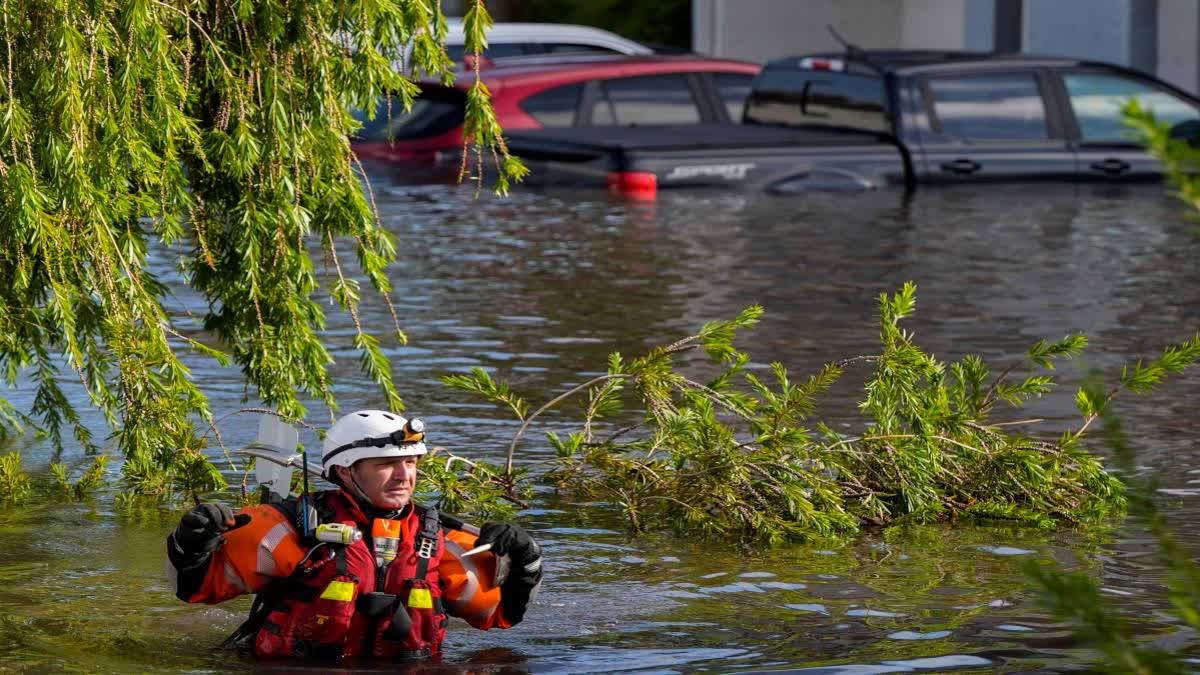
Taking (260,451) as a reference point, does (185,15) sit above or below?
above

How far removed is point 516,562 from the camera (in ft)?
21.6

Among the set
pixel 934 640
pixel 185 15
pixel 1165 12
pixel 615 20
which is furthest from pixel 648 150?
pixel 615 20

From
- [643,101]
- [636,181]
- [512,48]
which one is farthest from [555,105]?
[512,48]

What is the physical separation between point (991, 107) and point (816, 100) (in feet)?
5.38

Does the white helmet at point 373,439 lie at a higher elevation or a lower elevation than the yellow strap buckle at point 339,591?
higher

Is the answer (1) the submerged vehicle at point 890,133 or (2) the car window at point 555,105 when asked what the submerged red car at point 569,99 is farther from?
(1) the submerged vehicle at point 890,133

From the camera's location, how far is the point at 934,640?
23.5ft

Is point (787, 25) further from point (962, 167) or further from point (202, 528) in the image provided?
point (202, 528)

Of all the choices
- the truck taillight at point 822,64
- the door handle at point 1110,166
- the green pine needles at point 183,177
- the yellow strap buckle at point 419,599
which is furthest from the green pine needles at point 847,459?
the door handle at point 1110,166

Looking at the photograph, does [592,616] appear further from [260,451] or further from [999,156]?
[999,156]

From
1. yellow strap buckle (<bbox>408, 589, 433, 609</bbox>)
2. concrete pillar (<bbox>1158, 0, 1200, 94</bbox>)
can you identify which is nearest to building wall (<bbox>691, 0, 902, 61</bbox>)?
concrete pillar (<bbox>1158, 0, 1200, 94</bbox>)

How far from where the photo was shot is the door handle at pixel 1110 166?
21.5 m

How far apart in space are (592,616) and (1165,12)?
22061 millimetres

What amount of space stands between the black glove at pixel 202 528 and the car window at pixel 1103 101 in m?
15.7
